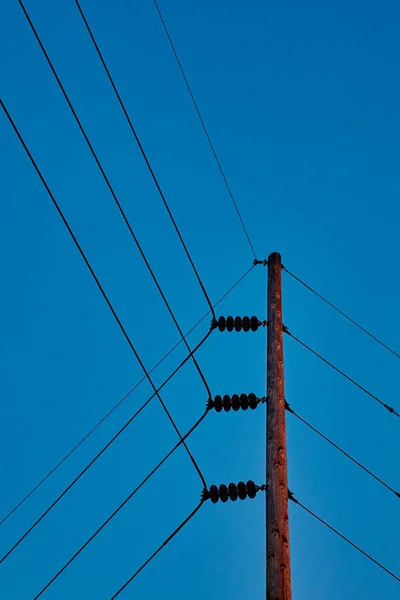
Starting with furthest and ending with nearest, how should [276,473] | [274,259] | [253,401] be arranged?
1. [274,259]
2. [253,401]
3. [276,473]

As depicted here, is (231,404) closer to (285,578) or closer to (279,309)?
(279,309)

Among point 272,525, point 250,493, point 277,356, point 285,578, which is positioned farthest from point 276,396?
Answer: point 285,578

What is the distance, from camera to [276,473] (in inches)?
248

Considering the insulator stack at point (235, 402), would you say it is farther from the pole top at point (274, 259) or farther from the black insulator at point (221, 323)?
the pole top at point (274, 259)

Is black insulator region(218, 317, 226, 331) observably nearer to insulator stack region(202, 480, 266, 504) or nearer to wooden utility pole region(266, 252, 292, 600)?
wooden utility pole region(266, 252, 292, 600)

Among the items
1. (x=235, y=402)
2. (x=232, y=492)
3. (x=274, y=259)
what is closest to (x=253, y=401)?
(x=235, y=402)

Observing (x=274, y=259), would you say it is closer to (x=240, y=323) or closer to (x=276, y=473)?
(x=240, y=323)

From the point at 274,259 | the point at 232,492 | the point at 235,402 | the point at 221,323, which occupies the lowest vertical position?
the point at 232,492

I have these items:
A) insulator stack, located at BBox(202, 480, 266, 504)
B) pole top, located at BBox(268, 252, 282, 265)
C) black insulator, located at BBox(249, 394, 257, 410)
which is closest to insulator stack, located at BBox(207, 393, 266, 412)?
black insulator, located at BBox(249, 394, 257, 410)

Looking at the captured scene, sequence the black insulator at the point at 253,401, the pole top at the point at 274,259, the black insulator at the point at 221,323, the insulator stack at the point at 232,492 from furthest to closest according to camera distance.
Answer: the pole top at the point at 274,259, the black insulator at the point at 221,323, the black insulator at the point at 253,401, the insulator stack at the point at 232,492

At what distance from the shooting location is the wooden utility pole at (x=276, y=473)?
546 cm

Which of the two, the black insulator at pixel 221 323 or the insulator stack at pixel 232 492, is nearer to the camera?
the insulator stack at pixel 232 492

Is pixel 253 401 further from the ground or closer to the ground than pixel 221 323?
closer to the ground

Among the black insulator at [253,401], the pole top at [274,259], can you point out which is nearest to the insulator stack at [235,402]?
the black insulator at [253,401]
